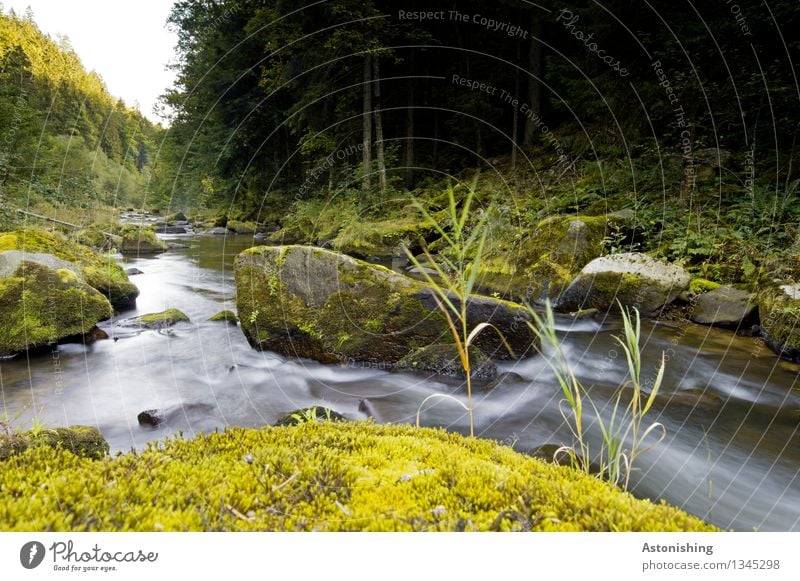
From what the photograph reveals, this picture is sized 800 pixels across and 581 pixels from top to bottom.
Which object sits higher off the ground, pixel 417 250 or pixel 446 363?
pixel 417 250

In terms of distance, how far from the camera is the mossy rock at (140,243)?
19.2 metres

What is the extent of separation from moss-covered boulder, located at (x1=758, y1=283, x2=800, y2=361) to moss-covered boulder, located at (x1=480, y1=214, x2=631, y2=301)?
349cm

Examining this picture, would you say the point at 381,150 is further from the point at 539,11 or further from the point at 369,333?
the point at 369,333

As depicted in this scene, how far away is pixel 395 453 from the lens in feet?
7.02

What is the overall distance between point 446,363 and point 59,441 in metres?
4.54

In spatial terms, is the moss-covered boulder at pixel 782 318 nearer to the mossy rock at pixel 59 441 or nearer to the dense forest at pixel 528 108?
the dense forest at pixel 528 108

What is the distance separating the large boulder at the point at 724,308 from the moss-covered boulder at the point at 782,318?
574mm

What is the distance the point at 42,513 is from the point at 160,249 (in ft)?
70.4

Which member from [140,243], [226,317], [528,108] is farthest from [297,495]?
[528,108]

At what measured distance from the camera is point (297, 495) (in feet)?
5.43

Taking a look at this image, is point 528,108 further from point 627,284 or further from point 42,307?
point 42,307

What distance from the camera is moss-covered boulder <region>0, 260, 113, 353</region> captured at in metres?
6.54
